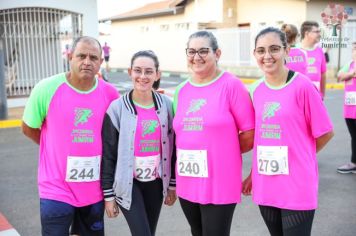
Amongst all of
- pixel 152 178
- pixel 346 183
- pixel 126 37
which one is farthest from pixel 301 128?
pixel 126 37

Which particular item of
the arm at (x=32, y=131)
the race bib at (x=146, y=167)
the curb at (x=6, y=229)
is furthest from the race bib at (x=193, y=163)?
the curb at (x=6, y=229)

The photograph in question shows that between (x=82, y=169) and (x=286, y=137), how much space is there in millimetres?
Answer: 1369

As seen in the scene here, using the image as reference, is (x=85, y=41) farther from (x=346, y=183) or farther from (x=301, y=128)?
(x=346, y=183)

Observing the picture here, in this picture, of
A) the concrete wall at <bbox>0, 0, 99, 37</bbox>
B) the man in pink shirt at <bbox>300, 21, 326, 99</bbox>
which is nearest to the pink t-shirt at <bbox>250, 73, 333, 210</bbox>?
the man in pink shirt at <bbox>300, 21, 326, 99</bbox>

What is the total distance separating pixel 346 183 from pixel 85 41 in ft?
14.3

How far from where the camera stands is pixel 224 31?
880 inches

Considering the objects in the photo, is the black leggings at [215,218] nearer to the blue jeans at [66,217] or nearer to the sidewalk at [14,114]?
the blue jeans at [66,217]

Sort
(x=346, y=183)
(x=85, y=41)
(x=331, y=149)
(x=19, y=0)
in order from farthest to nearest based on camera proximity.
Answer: (x=19, y=0) → (x=331, y=149) → (x=346, y=183) → (x=85, y=41)

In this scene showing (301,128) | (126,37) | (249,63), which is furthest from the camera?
(126,37)

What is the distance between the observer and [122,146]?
298 cm

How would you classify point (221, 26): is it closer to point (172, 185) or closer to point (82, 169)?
point (172, 185)

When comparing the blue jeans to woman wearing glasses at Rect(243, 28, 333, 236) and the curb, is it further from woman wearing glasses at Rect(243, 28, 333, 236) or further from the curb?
the curb

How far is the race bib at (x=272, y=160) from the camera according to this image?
2.72 m

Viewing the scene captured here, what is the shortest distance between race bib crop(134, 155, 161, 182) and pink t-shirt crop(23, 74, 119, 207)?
0.28 metres
